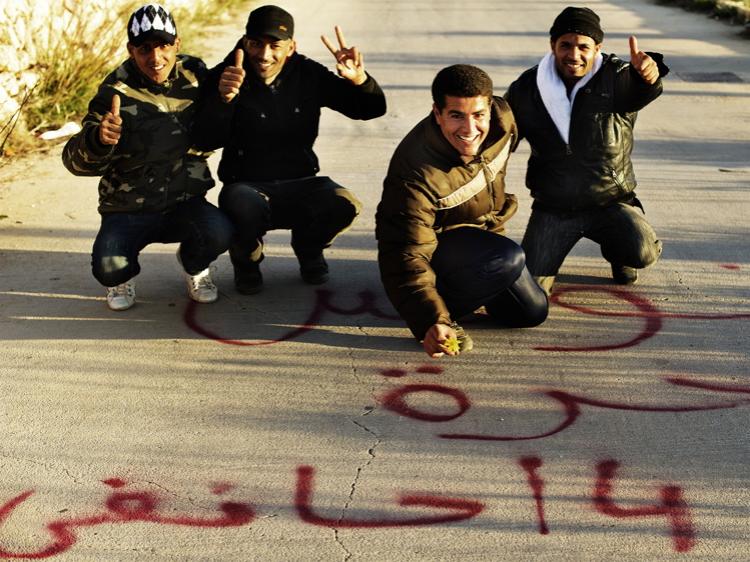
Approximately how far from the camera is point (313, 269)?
5.25m

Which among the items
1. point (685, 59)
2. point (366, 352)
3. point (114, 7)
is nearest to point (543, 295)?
point (366, 352)

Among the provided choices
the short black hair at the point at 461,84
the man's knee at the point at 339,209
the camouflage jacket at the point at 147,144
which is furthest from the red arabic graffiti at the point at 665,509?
the camouflage jacket at the point at 147,144

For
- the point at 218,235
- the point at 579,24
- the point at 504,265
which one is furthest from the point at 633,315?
the point at 218,235

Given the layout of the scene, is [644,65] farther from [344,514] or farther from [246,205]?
[344,514]

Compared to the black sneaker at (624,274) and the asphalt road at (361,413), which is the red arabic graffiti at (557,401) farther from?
the black sneaker at (624,274)

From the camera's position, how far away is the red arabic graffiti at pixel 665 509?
3271mm

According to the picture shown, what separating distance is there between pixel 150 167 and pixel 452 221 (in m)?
1.35

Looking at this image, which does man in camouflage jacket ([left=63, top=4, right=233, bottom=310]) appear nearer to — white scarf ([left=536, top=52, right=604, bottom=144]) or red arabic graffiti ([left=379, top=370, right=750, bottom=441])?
red arabic graffiti ([left=379, top=370, right=750, bottom=441])

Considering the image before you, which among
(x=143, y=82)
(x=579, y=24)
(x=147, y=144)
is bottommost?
(x=147, y=144)

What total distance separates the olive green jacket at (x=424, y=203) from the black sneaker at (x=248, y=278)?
34.9 inches

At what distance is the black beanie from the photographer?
4703 mm

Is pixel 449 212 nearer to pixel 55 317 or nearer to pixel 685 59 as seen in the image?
pixel 55 317

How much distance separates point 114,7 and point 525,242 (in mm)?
5445

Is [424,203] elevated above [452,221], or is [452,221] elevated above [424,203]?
[424,203]
